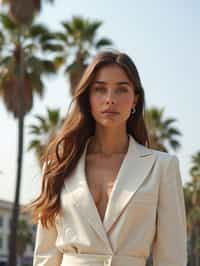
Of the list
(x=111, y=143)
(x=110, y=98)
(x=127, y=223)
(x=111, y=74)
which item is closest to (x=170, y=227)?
(x=127, y=223)

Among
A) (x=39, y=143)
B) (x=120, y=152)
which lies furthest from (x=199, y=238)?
(x=120, y=152)

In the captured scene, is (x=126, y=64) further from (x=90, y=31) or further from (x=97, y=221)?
(x=90, y=31)

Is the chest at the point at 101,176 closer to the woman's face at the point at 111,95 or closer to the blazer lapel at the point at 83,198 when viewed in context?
the blazer lapel at the point at 83,198

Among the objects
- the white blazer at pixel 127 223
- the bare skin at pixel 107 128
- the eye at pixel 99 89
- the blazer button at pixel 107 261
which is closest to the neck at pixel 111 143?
the bare skin at pixel 107 128

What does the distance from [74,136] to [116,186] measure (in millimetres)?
419

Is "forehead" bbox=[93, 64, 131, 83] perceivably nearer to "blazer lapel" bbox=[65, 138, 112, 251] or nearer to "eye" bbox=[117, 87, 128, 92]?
"eye" bbox=[117, 87, 128, 92]

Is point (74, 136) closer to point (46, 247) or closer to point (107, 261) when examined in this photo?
point (46, 247)

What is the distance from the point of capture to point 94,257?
118 inches

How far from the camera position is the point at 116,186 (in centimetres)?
312

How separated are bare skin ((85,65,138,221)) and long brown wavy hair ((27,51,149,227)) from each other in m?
0.04

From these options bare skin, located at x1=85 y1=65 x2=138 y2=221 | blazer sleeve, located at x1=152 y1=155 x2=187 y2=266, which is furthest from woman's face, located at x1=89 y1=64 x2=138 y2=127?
blazer sleeve, located at x1=152 y1=155 x2=187 y2=266

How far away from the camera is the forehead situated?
321 centimetres

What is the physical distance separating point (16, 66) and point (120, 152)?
76.4 ft

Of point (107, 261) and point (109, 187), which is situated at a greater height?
point (109, 187)
